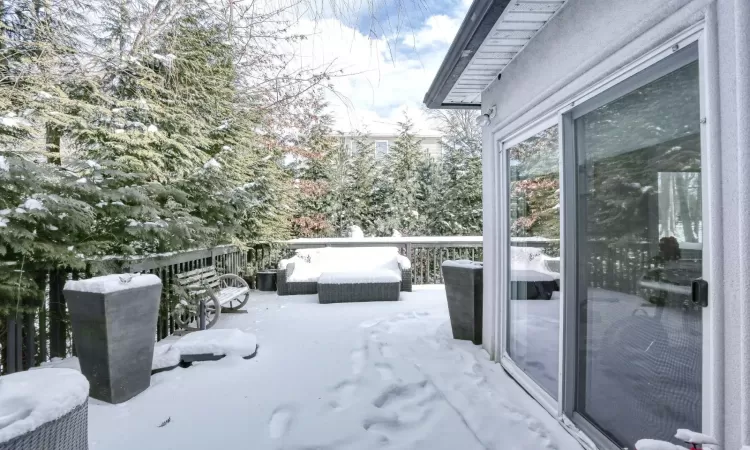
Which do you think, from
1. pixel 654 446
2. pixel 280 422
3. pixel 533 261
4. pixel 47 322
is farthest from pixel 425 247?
pixel 654 446

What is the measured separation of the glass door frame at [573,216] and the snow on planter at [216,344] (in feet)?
6.97

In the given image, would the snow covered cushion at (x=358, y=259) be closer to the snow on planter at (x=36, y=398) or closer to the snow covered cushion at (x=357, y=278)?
the snow covered cushion at (x=357, y=278)

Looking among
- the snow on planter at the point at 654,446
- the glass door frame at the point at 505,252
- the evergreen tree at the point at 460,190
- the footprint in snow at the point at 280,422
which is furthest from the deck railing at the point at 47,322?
the evergreen tree at the point at 460,190

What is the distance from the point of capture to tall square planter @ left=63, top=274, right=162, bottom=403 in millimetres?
2283

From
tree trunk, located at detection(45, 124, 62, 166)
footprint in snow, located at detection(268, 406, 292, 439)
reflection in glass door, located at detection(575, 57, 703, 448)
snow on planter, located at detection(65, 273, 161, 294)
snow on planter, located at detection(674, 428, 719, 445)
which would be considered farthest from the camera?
tree trunk, located at detection(45, 124, 62, 166)

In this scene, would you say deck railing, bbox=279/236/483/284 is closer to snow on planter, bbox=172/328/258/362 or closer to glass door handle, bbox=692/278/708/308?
snow on planter, bbox=172/328/258/362

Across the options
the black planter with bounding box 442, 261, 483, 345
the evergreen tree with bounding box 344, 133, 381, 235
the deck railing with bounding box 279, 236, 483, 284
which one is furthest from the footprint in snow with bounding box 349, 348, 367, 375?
the evergreen tree with bounding box 344, 133, 381, 235

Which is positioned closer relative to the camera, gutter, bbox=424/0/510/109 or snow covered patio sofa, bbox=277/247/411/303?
gutter, bbox=424/0/510/109

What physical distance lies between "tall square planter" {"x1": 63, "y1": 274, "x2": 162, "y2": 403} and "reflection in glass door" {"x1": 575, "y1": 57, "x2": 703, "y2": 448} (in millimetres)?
2660

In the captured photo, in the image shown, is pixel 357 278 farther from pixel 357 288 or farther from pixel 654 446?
pixel 654 446

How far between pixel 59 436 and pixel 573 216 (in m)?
2.43

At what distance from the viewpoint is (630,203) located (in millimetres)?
1624

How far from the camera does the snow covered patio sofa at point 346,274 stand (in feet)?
18.8

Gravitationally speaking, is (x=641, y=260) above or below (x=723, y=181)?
below
